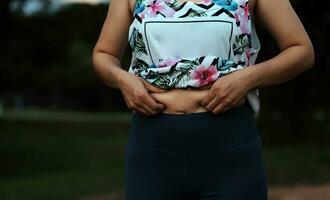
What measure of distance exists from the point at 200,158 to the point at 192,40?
347 millimetres

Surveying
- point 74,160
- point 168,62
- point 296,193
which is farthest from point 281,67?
point 74,160

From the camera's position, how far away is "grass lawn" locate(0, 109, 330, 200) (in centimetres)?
1141

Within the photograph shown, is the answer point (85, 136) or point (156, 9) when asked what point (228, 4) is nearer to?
point (156, 9)

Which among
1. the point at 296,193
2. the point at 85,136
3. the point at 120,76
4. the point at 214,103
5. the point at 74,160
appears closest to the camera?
the point at 214,103

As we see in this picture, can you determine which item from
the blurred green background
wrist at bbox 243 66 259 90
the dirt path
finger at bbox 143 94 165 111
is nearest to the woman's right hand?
finger at bbox 143 94 165 111

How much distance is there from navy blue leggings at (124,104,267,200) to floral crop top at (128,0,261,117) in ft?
0.36

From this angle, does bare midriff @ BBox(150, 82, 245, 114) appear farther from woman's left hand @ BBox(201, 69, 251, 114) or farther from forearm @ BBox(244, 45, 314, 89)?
forearm @ BBox(244, 45, 314, 89)

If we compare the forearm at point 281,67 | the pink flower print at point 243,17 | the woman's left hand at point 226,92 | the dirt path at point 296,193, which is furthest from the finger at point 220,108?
the dirt path at point 296,193

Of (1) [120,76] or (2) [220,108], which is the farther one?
(1) [120,76]

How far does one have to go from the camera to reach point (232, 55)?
6.93 ft

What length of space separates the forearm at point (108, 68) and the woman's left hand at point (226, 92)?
31 cm

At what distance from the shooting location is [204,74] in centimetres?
207

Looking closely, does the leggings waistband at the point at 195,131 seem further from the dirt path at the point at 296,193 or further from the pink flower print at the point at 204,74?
the dirt path at the point at 296,193

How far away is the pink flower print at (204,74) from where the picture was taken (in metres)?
2.07
